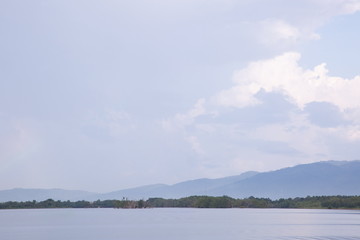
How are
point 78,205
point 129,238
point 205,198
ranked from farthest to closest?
1. point 78,205
2. point 205,198
3. point 129,238

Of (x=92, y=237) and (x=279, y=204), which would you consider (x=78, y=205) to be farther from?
(x=92, y=237)

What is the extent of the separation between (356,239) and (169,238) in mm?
16325

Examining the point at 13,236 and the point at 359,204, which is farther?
the point at 359,204

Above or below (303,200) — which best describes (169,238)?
below

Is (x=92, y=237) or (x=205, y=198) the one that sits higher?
(x=205, y=198)

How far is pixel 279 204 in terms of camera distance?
18812cm

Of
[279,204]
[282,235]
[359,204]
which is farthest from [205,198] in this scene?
[282,235]

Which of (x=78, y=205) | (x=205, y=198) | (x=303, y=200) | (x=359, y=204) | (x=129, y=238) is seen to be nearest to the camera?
(x=129, y=238)

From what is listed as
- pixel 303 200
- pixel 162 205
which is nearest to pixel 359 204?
pixel 303 200

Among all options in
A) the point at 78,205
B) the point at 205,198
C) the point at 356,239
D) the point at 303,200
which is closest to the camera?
the point at 356,239

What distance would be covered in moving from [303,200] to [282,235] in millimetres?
131654

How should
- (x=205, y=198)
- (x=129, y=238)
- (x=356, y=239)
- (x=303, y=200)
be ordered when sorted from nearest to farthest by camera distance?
(x=356, y=239) < (x=129, y=238) < (x=205, y=198) < (x=303, y=200)

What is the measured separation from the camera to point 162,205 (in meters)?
198

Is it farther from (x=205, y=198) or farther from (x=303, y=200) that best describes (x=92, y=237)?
(x=303, y=200)
